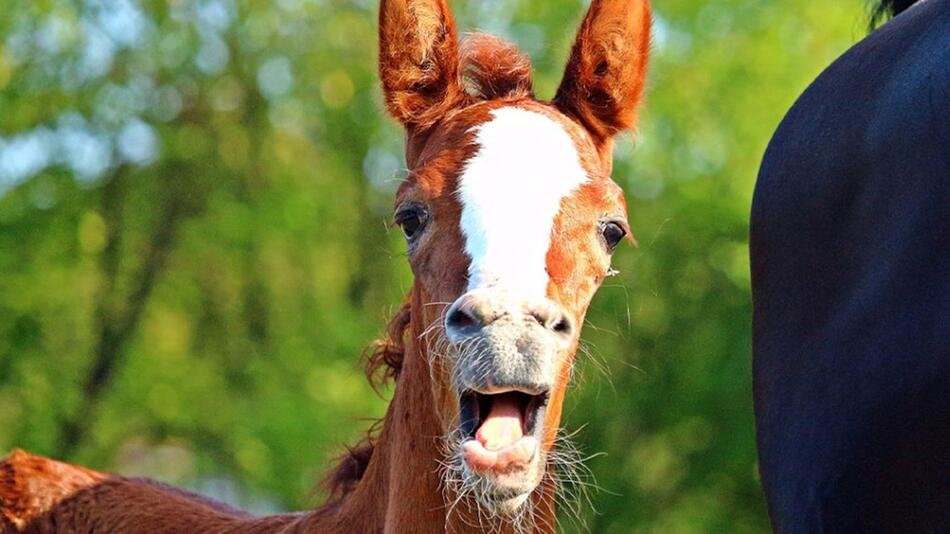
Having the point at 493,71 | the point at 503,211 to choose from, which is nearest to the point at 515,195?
the point at 503,211

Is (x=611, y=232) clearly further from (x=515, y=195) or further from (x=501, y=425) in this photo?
(x=501, y=425)

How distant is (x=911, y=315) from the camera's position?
255 centimetres

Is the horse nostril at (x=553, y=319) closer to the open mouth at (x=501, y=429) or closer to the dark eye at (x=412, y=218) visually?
the open mouth at (x=501, y=429)

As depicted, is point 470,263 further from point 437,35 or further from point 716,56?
point 716,56

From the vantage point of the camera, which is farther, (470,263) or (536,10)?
(536,10)

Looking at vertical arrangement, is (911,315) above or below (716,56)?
below

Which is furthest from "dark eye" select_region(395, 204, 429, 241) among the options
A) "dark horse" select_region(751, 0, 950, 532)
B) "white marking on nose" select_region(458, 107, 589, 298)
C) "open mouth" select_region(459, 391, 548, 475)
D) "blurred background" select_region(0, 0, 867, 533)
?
"blurred background" select_region(0, 0, 867, 533)

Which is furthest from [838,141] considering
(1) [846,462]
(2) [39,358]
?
(2) [39,358]

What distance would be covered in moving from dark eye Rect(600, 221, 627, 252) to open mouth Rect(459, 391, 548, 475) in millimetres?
562

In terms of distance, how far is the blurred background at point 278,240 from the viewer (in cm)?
1262

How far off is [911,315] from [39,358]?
46.5 feet

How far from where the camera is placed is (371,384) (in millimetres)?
3980

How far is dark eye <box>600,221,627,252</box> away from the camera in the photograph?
3.36 metres

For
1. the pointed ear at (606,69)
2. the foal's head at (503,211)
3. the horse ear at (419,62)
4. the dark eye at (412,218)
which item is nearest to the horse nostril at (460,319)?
the foal's head at (503,211)
